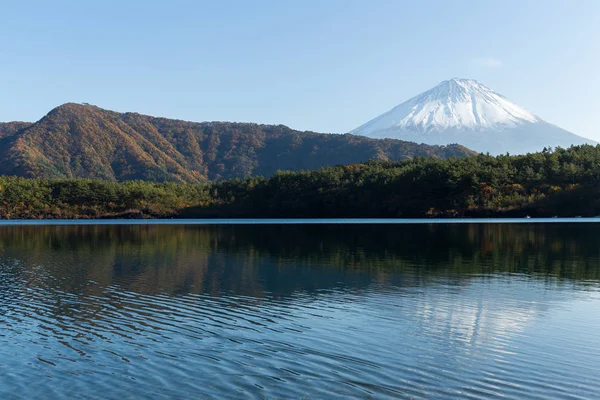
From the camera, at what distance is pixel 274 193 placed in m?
118

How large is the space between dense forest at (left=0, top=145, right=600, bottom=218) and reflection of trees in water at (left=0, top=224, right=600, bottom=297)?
154 ft

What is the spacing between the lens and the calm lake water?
10.2m

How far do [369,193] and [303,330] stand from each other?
299 feet

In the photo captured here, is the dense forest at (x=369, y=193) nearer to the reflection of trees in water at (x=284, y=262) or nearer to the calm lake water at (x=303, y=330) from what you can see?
the reflection of trees in water at (x=284, y=262)

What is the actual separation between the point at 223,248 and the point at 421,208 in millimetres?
62917

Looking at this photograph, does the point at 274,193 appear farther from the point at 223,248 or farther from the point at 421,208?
the point at 223,248

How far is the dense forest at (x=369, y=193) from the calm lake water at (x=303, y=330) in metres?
64.4

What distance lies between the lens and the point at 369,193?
343 ft

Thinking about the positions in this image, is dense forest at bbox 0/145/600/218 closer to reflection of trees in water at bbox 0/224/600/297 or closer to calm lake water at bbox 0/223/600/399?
reflection of trees in water at bbox 0/224/600/297

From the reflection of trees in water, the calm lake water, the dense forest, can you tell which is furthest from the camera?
the dense forest

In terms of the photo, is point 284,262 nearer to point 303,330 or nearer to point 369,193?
point 303,330

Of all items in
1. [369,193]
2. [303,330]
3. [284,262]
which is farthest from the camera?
[369,193]

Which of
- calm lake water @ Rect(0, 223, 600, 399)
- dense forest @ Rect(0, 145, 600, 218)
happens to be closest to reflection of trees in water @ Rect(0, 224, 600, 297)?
calm lake water @ Rect(0, 223, 600, 399)

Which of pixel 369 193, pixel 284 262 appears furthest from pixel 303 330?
pixel 369 193
